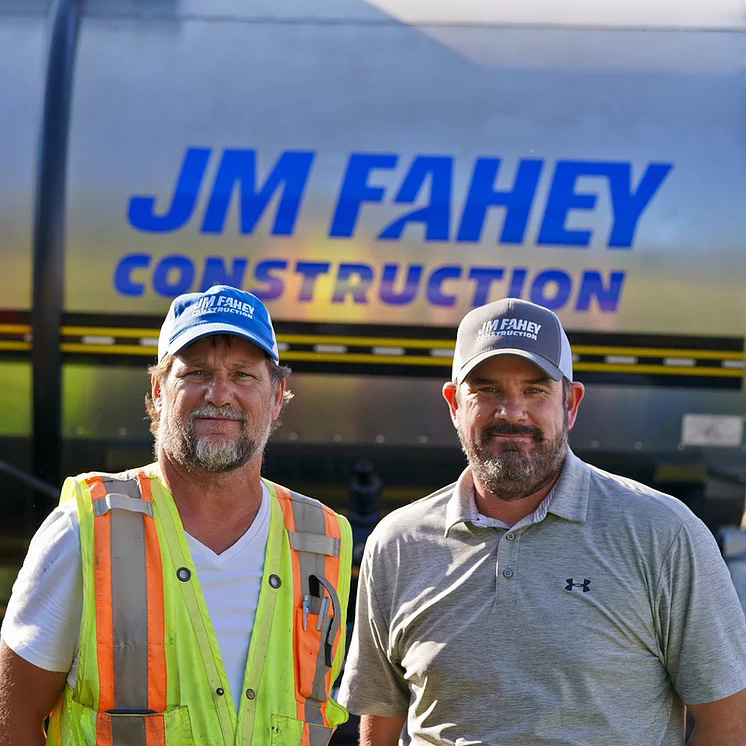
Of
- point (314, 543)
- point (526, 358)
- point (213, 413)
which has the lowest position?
point (314, 543)

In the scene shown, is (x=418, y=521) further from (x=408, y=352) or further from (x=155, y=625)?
(x=408, y=352)

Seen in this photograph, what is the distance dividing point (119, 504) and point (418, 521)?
26.0 inches

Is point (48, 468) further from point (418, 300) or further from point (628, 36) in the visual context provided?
point (628, 36)

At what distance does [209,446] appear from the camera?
6.88 feet

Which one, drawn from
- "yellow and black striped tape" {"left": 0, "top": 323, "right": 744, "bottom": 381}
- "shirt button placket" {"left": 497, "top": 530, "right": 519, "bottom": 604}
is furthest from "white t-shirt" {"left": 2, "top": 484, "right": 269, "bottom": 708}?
"yellow and black striped tape" {"left": 0, "top": 323, "right": 744, "bottom": 381}

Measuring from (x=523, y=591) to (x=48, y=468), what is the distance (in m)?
2.67

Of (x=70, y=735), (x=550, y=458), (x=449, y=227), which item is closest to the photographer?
(x=70, y=735)

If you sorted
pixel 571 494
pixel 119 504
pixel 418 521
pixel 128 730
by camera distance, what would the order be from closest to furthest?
1. pixel 128 730
2. pixel 119 504
3. pixel 571 494
4. pixel 418 521

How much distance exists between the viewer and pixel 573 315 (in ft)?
13.2

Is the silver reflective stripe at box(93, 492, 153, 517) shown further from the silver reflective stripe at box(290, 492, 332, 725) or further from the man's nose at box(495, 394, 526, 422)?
the man's nose at box(495, 394, 526, 422)

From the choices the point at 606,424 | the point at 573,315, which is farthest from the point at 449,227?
the point at 606,424

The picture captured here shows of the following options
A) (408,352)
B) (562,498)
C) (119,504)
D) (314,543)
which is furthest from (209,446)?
(408,352)

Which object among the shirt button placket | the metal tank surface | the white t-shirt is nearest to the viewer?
the white t-shirt

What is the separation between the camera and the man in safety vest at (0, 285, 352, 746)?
6.38 feet
